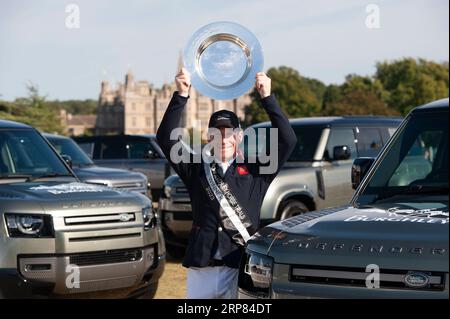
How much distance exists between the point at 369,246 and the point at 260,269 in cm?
66

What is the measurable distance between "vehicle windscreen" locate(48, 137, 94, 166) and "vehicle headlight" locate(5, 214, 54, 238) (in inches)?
266

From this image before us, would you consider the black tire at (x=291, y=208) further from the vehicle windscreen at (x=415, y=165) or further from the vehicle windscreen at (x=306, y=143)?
the vehicle windscreen at (x=415, y=165)

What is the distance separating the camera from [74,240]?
620 centimetres

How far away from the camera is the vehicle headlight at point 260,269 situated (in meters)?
3.72

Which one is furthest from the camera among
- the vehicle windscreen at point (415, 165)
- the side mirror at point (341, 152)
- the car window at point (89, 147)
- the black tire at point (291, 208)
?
the car window at point (89, 147)

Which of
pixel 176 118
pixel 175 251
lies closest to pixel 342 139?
pixel 175 251

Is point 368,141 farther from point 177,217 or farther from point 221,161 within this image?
point 221,161

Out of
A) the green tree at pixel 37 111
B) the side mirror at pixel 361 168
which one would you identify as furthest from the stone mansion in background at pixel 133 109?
the side mirror at pixel 361 168

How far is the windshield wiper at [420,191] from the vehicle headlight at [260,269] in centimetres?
84

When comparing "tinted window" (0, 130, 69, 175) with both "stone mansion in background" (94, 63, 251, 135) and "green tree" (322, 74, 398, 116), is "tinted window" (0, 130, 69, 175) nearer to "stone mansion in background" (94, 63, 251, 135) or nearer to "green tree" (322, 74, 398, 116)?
"green tree" (322, 74, 398, 116)

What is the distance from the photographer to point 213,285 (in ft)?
14.4

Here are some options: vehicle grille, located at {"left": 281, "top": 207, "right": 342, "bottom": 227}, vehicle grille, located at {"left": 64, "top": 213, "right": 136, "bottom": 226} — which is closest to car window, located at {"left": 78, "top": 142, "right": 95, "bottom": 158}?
vehicle grille, located at {"left": 64, "top": 213, "right": 136, "bottom": 226}

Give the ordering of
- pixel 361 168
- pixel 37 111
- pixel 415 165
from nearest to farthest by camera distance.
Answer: pixel 415 165, pixel 361 168, pixel 37 111
